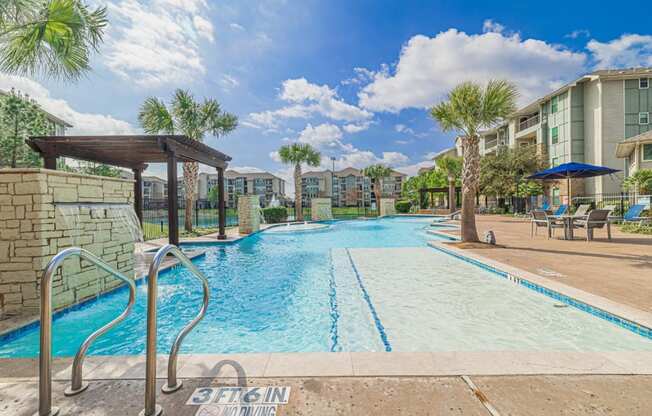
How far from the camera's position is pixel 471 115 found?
29.1 ft

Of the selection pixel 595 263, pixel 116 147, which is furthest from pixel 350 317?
pixel 116 147

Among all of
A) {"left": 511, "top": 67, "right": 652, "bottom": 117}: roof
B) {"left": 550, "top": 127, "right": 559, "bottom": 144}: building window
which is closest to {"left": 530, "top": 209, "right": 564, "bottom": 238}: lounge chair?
{"left": 511, "top": 67, "right": 652, "bottom": 117}: roof

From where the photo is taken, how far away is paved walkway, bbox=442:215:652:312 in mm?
4203

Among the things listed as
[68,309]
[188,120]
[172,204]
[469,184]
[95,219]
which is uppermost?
[188,120]

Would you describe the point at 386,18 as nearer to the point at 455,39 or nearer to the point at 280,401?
the point at 455,39

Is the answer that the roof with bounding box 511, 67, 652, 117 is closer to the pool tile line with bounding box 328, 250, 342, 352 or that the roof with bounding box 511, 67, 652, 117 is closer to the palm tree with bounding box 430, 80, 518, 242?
the palm tree with bounding box 430, 80, 518, 242

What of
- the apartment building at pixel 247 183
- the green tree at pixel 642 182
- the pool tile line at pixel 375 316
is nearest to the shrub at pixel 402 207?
the green tree at pixel 642 182

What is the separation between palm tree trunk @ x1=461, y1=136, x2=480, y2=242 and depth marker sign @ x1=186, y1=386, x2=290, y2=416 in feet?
29.1

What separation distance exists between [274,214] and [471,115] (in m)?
15.2

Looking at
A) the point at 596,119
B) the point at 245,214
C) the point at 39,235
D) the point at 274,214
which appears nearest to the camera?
the point at 39,235

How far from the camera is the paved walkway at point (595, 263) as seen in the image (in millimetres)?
4203

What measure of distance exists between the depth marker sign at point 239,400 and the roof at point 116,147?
7.06 metres

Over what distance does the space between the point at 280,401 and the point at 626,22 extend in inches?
1177

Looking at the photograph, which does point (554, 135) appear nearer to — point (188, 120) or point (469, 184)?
point (469, 184)
